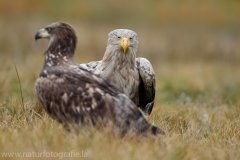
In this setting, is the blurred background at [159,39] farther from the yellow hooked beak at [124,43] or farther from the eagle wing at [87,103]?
the eagle wing at [87,103]

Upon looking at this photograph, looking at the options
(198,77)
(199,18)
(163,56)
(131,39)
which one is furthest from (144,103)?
(199,18)

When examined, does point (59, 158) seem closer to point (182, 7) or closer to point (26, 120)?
point (26, 120)

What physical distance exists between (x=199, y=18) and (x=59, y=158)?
1852 cm

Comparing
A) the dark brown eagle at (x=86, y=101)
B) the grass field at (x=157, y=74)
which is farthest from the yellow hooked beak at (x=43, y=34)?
the grass field at (x=157, y=74)

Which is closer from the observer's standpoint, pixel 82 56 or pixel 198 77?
pixel 198 77

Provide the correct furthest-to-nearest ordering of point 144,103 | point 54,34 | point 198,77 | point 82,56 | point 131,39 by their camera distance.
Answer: point 82,56
point 198,77
point 144,103
point 131,39
point 54,34

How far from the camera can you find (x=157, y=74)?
13469 millimetres

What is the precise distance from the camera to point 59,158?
4086 mm

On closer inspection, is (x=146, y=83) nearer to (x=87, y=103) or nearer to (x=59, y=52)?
(x=59, y=52)

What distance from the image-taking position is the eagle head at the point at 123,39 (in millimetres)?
6246

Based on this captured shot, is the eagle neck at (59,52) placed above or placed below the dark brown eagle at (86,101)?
above

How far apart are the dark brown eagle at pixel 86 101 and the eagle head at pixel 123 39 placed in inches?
46.4

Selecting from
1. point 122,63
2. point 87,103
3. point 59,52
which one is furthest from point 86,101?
point 122,63

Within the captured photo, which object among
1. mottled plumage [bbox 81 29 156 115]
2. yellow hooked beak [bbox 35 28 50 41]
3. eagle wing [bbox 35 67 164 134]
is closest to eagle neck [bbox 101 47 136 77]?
mottled plumage [bbox 81 29 156 115]
